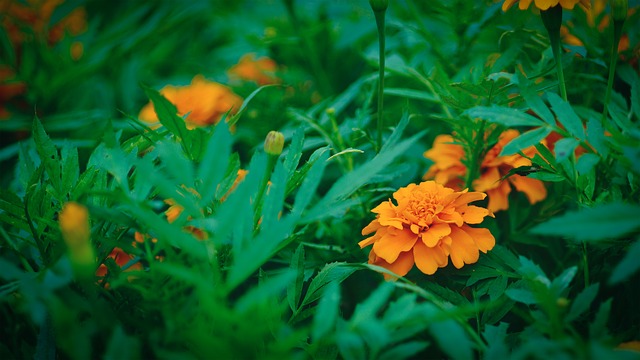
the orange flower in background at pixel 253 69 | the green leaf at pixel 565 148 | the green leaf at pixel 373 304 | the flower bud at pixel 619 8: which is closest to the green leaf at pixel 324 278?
the green leaf at pixel 373 304

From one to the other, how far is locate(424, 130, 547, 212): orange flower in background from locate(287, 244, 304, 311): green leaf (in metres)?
0.23

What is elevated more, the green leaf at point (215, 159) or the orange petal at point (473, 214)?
the green leaf at point (215, 159)

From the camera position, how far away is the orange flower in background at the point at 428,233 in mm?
523

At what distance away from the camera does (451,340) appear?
1.31 ft

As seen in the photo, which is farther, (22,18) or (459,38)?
(22,18)

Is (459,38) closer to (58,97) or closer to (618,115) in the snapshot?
(618,115)

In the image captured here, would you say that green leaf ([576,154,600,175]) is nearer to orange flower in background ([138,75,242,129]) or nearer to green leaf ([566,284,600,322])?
green leaf ([566,284,600,322])

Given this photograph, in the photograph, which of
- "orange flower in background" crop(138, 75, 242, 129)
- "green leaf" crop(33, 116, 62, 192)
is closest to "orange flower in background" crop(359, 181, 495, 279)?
"green leaf" crop(33, 116, 62, 192)

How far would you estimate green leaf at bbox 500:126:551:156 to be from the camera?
0.47 m

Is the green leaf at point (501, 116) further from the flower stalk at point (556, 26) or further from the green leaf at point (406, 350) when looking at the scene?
the green leaf at point (406, 350)

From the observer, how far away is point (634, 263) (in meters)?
0.38

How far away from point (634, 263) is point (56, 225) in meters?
0.51

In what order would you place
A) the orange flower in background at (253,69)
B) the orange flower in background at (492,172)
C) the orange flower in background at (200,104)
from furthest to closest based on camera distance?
the orange flower in background at (253,69)
the orange flower in background at (200,104)
the orange flower in background at (492,172)

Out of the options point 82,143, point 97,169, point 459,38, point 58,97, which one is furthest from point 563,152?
point 58,97
